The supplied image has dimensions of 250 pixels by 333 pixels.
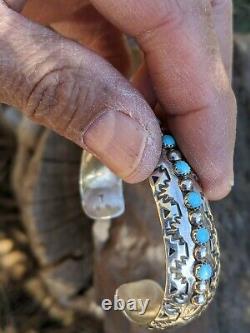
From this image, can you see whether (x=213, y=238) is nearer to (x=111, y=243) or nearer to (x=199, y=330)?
(x=199, y=330)

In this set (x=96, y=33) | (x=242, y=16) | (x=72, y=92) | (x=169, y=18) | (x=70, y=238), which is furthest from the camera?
(x=70, y=238)

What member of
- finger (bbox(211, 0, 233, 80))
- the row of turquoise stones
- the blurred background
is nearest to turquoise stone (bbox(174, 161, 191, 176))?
the row of turquoise stones

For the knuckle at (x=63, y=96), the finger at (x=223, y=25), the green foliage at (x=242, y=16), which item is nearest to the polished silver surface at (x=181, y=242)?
the knuckle at (x=63, y=96)

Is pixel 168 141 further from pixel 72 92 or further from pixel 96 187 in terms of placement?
pixel 96 187

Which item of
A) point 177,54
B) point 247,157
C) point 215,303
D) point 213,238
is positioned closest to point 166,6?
point 177,54

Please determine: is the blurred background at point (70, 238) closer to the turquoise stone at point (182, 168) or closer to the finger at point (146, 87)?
the finger at point (146, 87)

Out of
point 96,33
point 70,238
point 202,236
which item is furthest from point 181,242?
point 70,238
